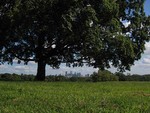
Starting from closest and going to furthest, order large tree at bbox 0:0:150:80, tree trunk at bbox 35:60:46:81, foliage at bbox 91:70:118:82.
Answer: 1. large tree at bbox 0:0:150:80
2. tree trunk at bbox 35:60:46:81
3. foliage at bbox 91:70:118:82

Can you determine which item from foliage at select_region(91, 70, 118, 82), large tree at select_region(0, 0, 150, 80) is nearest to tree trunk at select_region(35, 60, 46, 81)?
large tree at select_region(0, 0, 150, 80)

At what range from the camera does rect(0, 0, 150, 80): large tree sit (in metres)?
40.9

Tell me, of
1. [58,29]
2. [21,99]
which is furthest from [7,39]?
[21,99]

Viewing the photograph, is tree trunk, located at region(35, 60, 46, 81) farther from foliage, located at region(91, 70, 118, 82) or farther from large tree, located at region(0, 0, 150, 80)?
foliage, located at region(91, 70, 118, 82)

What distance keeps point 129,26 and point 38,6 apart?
1150cm

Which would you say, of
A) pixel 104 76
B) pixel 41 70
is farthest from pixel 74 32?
pixel 104 76

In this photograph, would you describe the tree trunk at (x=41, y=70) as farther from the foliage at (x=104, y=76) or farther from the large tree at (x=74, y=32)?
the foliage at (x=104, y=76)

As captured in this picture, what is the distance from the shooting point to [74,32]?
41094mm

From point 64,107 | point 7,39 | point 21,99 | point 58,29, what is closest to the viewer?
point 64,107

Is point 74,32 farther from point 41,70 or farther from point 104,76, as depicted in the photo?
point 104,76

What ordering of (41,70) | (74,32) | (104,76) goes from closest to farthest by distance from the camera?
(74,32) → (41,70) → (104,76)

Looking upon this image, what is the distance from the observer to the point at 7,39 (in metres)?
44.3

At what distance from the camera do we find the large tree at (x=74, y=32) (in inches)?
1612

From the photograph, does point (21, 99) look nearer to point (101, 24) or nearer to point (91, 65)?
point (101, 24)
